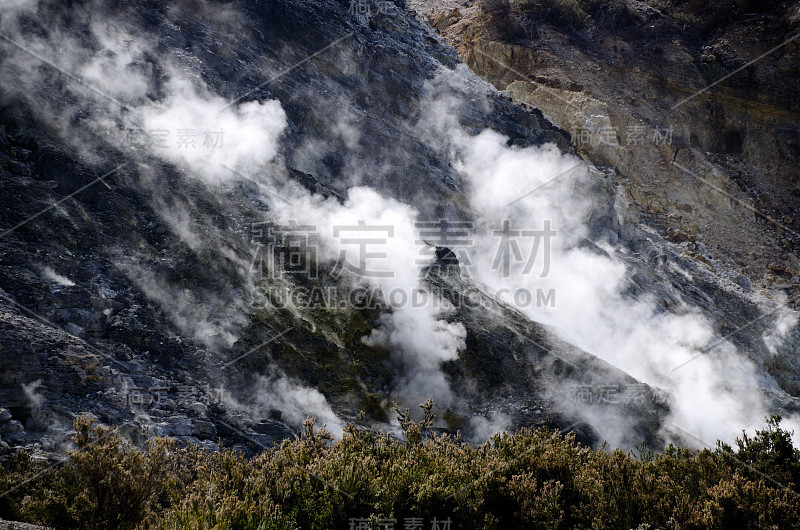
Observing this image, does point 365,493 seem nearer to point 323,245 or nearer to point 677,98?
point 323,245

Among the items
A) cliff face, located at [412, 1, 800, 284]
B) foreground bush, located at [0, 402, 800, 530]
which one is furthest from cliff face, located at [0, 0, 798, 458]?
foreground bush, located at [0, 402, 800, 530]

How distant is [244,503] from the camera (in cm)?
509

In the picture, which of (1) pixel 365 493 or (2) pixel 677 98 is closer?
(1) pixel 365 493

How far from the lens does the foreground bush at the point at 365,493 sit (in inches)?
215

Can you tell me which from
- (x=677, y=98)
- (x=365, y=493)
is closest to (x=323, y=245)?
(x=365, y=493)

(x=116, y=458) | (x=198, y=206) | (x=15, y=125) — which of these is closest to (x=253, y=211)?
(x=198, y=206)

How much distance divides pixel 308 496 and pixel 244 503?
2.59ft

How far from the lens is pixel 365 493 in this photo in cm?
572

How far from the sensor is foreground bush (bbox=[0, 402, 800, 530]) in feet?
17.9

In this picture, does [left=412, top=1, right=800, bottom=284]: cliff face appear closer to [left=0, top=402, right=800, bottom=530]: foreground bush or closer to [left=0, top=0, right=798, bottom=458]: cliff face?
[left=0, top=0, right=798, bottom=458]: cliff face

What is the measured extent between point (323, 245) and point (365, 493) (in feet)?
25.5

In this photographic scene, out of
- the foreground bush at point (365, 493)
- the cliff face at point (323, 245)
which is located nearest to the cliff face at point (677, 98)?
the cliff face at point (323, 245)

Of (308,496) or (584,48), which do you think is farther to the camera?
(584,48)

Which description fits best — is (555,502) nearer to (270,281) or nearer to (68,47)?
→ (270,281)
